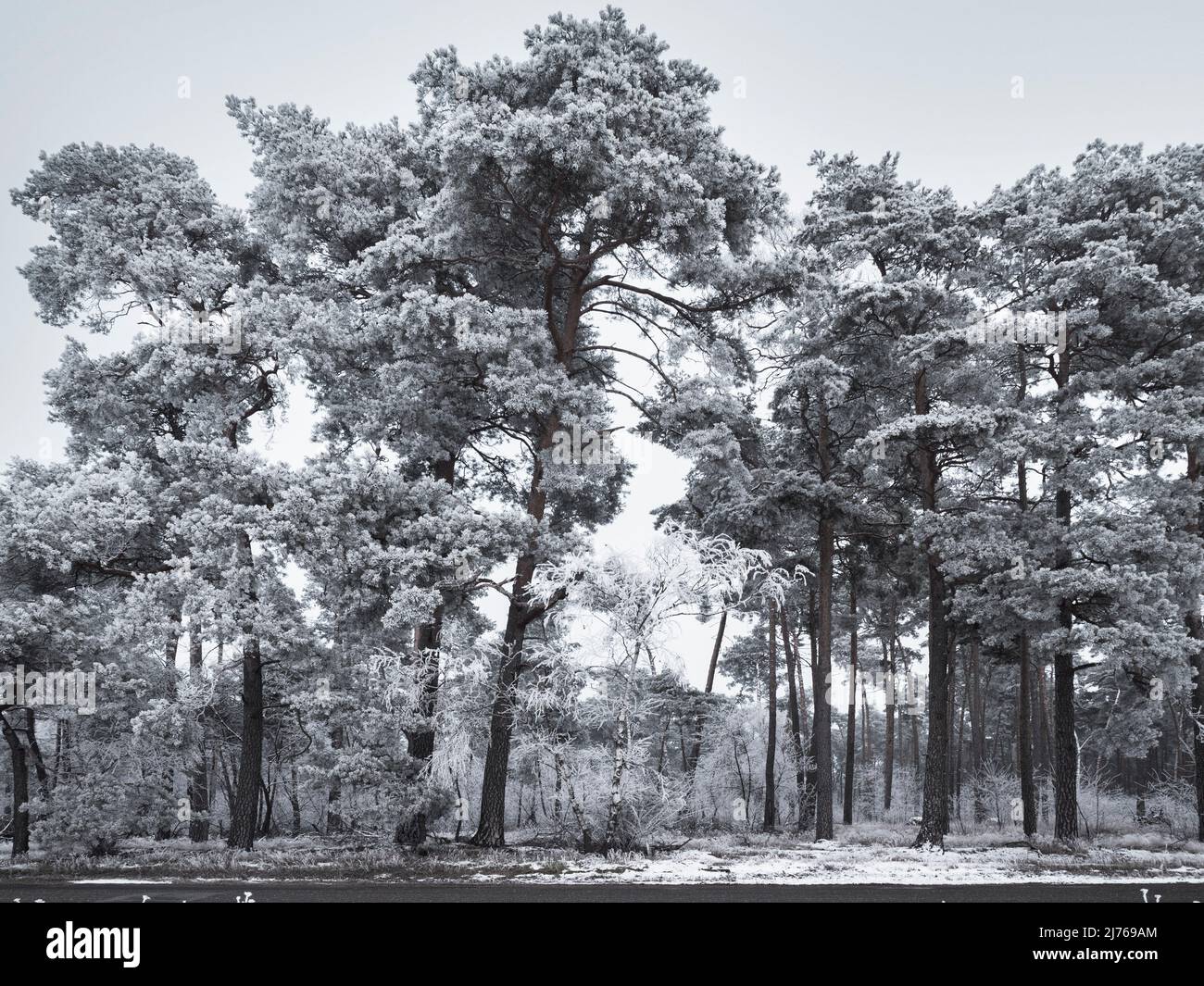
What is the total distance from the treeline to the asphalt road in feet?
10.3

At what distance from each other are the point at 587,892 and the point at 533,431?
10394 mm

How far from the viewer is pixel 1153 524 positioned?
55.8ft

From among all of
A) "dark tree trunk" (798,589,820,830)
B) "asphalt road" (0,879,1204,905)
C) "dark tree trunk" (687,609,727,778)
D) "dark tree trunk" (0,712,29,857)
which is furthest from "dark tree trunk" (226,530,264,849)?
"dark tree trunk" (798,589,820,830)

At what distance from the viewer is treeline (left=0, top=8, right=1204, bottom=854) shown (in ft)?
50.2

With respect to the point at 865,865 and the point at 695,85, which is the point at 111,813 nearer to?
the point at 865,865

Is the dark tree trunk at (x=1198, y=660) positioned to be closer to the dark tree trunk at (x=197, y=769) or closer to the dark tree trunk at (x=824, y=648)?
the dark tree trunk at (x=824, y=648)

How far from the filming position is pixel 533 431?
61.3 ft

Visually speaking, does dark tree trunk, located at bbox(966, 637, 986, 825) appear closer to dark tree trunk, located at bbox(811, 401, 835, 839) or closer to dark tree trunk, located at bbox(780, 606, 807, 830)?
dark tree trunk, located at bbox(780, 606, 807, 830)

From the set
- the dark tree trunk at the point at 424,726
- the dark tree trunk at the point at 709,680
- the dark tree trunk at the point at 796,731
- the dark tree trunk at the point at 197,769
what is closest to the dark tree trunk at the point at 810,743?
the dark tree trunk at the point at 796,731

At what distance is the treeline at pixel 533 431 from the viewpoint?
15.3 meters

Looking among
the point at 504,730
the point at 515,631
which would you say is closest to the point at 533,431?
the point at 515,631

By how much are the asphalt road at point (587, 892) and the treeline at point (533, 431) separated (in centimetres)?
315

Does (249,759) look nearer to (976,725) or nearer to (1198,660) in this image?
(1198,660)

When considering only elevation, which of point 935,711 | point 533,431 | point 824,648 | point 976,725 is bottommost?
point 976,725
